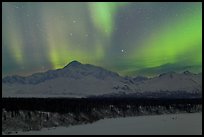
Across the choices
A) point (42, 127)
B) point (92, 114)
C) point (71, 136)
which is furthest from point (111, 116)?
point (71, 136)

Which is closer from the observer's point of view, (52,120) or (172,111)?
(52,120)

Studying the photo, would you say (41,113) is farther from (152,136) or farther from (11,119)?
(152,136)

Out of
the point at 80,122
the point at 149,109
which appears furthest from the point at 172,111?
the point at 80,122

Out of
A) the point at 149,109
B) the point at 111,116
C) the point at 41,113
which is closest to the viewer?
the point at 41,113

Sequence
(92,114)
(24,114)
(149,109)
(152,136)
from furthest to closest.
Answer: (149,109)
(92,114)
(24,114)
(152,136)

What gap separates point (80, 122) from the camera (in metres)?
91.4

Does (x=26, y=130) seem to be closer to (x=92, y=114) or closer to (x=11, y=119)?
(x=11, y=119)

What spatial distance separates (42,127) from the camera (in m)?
74.1

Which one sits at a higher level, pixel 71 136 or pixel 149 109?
pixel 149 109

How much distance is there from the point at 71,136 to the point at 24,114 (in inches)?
1081

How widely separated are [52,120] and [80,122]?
385 inches

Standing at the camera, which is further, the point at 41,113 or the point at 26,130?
the point at 41,113

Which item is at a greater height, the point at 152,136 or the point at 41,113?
the point at 41,113

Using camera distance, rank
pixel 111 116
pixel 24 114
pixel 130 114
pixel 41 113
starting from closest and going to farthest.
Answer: pixel 24 114
pixel 41 113
pixel 111 116
pixel 130 114
